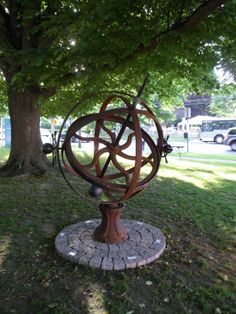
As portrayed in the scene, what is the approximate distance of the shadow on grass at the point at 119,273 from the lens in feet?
11.2

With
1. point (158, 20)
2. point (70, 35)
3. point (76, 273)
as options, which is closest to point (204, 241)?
point (76, 273)

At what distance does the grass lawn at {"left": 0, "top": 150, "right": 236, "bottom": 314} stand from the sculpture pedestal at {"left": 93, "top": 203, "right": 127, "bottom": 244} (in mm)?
676

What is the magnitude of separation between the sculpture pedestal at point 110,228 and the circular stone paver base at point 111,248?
0.08 metres

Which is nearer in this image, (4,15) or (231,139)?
(4,15)

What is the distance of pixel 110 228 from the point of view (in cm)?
470

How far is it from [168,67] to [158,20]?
1.33 metres

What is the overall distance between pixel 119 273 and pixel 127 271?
0.12 metres

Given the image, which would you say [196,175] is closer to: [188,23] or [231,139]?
[188,23]

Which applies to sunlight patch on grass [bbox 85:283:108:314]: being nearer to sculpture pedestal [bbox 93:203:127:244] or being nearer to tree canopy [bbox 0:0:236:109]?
sculpture pedestal [bbox 93:203:127:244]

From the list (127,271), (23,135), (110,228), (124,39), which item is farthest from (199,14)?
(23,135)

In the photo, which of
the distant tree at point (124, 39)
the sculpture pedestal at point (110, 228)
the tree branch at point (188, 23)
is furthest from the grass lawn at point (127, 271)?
the tree branch at point (188, 23)

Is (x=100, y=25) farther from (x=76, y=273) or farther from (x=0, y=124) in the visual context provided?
(x=0, y=124)

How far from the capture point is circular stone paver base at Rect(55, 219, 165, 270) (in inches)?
163

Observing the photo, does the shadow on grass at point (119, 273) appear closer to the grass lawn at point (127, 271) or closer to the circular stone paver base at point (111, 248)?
the grass lawn at point (127, 271)
